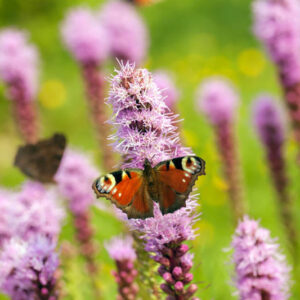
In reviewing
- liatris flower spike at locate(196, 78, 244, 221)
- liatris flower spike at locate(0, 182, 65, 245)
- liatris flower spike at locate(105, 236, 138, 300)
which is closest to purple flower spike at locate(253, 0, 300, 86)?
liatris flower spike at locate(196, 78, 244, 221)

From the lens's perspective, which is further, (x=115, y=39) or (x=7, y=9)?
(x=7, y=9)

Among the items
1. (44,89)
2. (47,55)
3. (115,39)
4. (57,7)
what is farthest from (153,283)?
(57,7)

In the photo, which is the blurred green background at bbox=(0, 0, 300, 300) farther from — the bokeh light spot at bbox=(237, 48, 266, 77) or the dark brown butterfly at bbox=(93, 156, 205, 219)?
the dark brown butterfly at bbox=(93, 156, 205, 219)

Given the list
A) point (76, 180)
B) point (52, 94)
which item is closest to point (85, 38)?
point (76, 180)

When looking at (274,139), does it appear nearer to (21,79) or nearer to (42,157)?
(42,157)

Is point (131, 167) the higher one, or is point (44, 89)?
point (44, 89)

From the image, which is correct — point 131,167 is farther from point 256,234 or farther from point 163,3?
point 163,3

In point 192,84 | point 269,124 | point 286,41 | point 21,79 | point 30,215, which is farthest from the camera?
point 192,84

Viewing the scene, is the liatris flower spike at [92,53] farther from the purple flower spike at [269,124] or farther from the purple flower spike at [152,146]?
the purple flower spike at [152,146]
